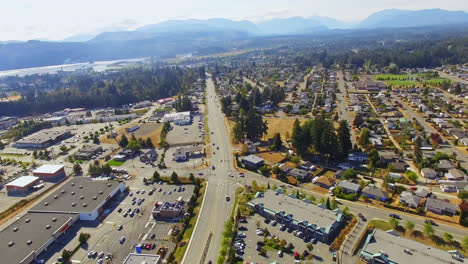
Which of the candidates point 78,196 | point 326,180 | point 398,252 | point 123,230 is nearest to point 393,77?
point 326,180

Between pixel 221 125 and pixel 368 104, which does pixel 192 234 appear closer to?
pixel 221 125

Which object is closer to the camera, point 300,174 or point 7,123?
point 300,174

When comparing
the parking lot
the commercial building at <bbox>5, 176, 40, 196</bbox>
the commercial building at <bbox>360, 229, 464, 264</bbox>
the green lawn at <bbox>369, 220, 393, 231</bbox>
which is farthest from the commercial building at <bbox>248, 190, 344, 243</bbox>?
the commercial building at <bbox>5, 176, 40, 196</bbox>

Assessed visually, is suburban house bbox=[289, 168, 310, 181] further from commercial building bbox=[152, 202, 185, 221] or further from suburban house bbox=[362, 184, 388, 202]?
commercial building bbox=[152, 202, 185, 221]

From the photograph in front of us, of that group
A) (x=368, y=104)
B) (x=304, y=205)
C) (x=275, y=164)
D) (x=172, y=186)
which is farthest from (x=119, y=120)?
(x=368, y=104)

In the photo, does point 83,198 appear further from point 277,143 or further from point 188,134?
point 277,143

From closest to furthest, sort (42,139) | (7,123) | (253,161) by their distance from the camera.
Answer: (253,161), (42,139), (7,123)
